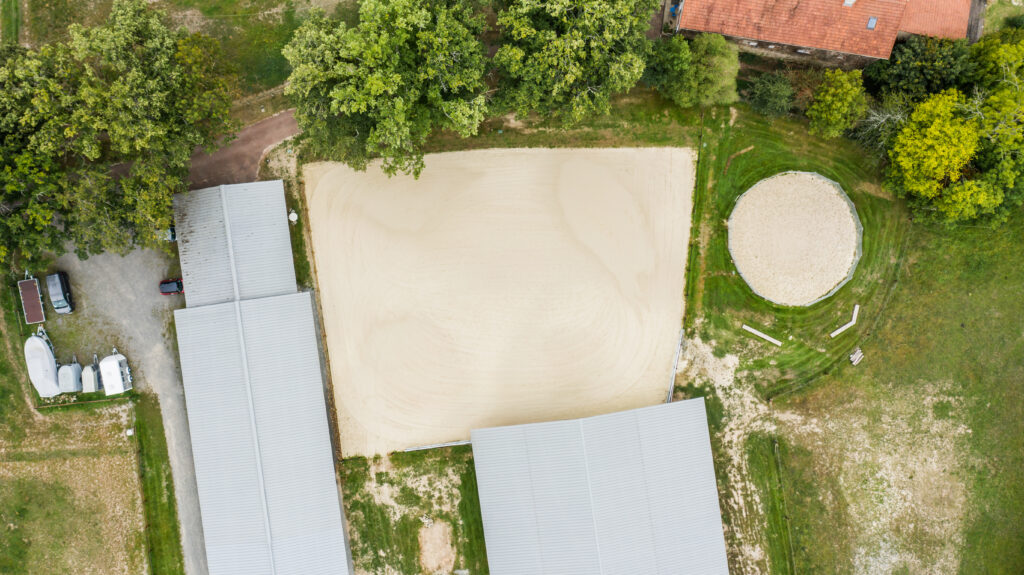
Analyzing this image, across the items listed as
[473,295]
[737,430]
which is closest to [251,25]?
[473,295]

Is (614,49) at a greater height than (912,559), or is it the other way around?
(614,49)

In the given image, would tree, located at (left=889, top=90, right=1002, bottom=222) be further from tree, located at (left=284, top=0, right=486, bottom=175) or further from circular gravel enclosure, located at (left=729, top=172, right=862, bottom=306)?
tree, located at (left=284, top=0, right=486, bottom=175)

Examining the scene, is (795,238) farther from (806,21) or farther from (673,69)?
(673,69)

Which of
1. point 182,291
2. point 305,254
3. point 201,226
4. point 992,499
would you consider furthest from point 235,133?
point 992,499

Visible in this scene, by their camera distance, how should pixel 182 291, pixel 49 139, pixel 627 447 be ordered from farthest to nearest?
1. pixel 182 291
2. pixel 627 447
3. pixel 49 139

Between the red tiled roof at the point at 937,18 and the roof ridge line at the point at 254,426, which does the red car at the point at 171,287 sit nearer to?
the roof ridge line at the point at 254,426

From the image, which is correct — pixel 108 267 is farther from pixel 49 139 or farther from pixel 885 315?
pixel 885 315
